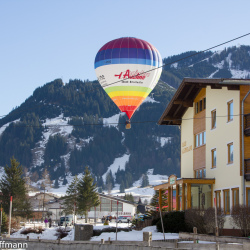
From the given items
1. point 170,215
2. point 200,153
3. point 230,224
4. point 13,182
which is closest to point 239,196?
point 230,224

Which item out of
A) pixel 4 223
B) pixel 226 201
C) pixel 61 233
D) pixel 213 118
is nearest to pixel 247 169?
pixel 226 201

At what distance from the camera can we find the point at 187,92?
47062 millimetres

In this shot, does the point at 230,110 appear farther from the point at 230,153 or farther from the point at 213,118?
the point at 213,118

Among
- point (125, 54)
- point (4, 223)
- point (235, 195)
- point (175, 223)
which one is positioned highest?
point (125, 54)

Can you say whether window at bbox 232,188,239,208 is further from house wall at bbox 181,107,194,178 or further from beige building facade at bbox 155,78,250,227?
house wall at bbox 181,107,194,178

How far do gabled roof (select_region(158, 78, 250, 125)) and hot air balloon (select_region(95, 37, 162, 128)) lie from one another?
2.99m

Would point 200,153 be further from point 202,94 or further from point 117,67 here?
point 117,67

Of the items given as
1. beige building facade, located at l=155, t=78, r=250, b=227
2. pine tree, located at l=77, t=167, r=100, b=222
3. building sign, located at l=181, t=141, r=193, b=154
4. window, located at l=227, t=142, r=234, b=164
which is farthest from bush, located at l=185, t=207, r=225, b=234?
pine tree, located at l=77, t=167, r=100, b=222

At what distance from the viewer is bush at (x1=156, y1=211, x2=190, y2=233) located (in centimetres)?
3925

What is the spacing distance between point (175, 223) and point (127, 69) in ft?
48.8

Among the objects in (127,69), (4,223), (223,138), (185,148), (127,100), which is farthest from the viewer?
(4,223)

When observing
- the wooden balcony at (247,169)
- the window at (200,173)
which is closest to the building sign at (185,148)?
the window at (200,173)

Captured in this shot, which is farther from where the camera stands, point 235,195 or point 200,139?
point 200,139

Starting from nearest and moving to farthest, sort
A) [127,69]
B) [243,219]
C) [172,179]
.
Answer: [243,219]
[172,179]
[127,69]
